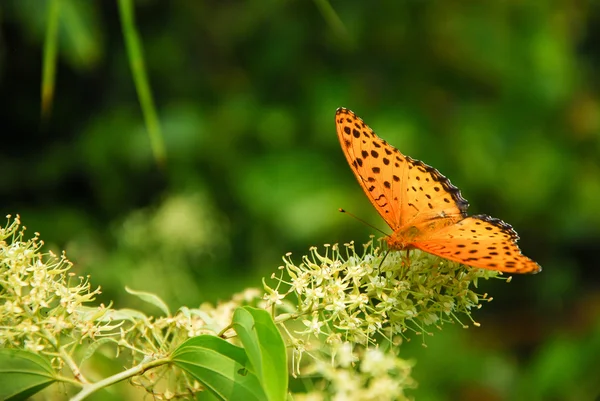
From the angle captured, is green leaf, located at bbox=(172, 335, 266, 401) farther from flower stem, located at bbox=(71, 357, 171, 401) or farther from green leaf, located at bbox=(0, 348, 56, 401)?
green leaf, located at bbox=(0, 348, 56, 401)

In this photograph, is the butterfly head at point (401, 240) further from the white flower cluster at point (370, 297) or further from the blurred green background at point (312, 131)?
the blurred green background at point (312, 131)

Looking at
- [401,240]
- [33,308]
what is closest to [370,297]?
[401,240]

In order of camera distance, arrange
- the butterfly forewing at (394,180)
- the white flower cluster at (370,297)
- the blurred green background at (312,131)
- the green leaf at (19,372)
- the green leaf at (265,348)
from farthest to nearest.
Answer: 1. the blurred green background at (312,131)
2. the butterfly forewing at (394,180)
3. the white flower cluster at (370,297)
4. the green leaf at (19,372)
5. the green leaf at (265,348)

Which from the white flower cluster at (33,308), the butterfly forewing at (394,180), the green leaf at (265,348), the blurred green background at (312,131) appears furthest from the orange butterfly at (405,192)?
the blurred green background at (312,131)

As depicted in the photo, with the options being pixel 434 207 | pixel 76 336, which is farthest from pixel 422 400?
pixel 76 336

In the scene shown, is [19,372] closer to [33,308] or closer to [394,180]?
[33,308]
